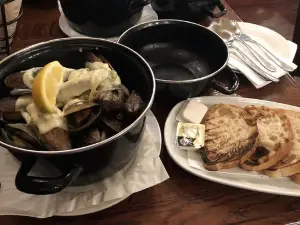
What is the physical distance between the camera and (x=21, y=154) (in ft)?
1.60

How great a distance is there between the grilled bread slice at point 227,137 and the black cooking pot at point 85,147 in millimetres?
146

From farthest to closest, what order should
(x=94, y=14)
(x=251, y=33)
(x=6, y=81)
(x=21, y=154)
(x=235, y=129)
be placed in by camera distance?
(x=251, y=33), (x=94, y=14), (x=235, y=129), (x=6, y=81), (x=21, y=154)

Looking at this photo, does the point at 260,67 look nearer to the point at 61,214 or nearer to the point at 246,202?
the point at 246,202

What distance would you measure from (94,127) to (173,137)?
0.19 m

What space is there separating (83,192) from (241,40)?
57cm

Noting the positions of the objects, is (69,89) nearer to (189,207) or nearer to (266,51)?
(189,207)

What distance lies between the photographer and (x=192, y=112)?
71cm

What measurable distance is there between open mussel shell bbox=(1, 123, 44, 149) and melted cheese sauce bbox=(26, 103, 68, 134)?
0.02 metres

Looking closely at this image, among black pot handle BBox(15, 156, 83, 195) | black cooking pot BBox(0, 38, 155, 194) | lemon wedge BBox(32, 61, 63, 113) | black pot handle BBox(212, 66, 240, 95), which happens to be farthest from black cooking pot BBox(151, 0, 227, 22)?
black pot handle BBox(15, 156, 83, 195)

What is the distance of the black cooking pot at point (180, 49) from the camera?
804mm

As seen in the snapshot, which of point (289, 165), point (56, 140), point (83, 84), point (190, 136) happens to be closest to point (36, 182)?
point (56, 140)

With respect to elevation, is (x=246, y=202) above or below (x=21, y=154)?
below

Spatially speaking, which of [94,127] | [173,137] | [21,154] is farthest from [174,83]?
[21,154]

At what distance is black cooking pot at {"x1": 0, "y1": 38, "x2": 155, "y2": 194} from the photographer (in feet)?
1.57
